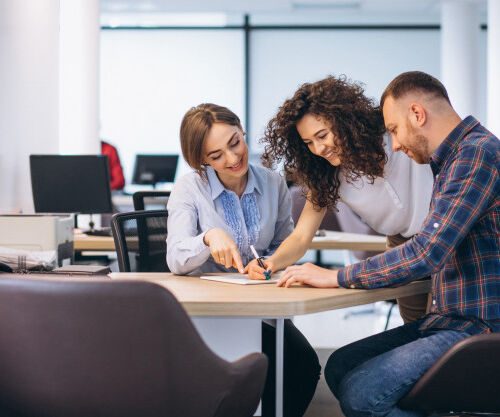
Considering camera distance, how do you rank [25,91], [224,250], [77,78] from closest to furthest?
[224,250] < [25,91] < [77,78]

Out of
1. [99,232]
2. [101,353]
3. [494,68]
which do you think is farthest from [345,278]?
[494,68]

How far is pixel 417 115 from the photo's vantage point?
1.67 metres

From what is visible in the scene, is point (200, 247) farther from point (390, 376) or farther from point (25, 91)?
point (25, 91)

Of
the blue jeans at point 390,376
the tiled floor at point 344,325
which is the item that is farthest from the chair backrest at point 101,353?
the tiled floor at point 344,325


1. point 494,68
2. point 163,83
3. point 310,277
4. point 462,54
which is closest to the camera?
point 310,277

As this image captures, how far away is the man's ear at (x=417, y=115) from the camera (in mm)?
1658

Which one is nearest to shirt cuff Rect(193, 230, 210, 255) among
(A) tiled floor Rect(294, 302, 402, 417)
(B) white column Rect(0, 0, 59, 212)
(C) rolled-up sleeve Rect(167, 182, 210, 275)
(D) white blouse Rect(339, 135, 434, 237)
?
(C) rolled-up sleeve Rect(167, 182, 210, 275)

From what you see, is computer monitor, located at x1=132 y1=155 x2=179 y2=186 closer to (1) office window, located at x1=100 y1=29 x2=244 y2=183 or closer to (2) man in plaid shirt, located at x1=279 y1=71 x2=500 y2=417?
(1) office window, located at x1=100 y1=29 x2=244 y2=183

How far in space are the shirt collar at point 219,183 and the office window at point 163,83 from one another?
6713 mm

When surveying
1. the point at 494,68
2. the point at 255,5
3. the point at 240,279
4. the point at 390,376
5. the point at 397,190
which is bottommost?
the point at 390,376

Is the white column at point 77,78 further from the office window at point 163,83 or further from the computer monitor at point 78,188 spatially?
the office window at point 163,83

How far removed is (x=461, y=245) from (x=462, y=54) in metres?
7.05

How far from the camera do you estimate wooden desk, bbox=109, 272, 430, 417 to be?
4.96 ft

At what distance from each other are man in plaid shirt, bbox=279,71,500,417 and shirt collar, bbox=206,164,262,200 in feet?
1.92
